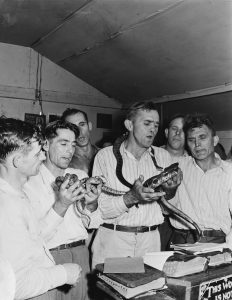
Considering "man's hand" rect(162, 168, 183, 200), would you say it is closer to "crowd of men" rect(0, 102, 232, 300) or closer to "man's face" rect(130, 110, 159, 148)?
"crowd of men" rect(0, 102, 232, 300)

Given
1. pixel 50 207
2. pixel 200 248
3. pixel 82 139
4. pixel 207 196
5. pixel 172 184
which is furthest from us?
pixel 82 139

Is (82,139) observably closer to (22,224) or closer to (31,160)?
(31,160)

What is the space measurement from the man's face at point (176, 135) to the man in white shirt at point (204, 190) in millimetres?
715

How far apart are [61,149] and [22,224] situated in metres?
1.00

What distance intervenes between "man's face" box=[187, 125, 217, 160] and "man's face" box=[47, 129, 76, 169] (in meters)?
1.16

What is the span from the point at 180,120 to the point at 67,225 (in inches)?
84.5

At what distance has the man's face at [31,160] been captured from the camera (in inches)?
66.3

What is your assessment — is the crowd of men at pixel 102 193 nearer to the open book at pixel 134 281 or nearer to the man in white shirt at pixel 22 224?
the man in white shirt at pixel 22 224

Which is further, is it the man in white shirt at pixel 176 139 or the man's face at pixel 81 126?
the man in white shirt at pixel 176 139

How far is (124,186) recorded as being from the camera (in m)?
2.85

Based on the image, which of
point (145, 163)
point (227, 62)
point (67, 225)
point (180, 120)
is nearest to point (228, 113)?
point (227, 62)

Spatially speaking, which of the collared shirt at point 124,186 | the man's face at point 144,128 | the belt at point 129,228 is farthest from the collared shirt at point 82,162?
the belt at point 129,228

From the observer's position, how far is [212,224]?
2.72 metres

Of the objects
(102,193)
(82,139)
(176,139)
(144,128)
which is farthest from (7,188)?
(176,139)
